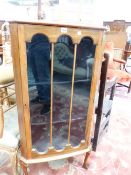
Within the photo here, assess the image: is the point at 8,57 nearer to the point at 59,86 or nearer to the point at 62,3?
the point at 59,86

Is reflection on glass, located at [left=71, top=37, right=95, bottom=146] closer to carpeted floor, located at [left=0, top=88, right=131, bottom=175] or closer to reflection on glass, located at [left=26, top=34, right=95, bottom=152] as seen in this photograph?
reflection on glass, located at [left=26, top=34, right=95, bottom=152]

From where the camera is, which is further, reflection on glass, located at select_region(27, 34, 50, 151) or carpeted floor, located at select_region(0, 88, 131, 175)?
carpeted floor, located at select_region(0, 88, 131, 175)

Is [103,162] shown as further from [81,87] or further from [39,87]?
[39,87]

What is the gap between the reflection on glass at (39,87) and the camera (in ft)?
3.01

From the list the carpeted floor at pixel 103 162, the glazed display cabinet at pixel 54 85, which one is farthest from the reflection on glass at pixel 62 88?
the carpeted floor at pixel 103 162

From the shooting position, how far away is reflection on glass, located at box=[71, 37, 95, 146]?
38.9 inches

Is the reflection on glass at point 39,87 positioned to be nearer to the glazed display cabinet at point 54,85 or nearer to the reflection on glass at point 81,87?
the glazed display cabinet at point 54,85

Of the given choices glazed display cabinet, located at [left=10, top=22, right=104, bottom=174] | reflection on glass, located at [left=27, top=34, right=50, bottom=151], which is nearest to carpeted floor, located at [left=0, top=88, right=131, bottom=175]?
glazed display cabinet, located at [left=10, top=22, right=104, bottom=174]

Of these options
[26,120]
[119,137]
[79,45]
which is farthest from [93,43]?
[119,137]

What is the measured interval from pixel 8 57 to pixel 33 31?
1131 millimetres

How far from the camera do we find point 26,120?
1.03m

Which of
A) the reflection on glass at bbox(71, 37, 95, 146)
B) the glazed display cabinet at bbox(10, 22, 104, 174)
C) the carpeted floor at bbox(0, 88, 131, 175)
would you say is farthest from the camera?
the carpeted floor at bbox(0, 88, 131, 175)

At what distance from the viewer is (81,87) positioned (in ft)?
3.59

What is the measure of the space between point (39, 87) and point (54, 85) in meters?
0.09
